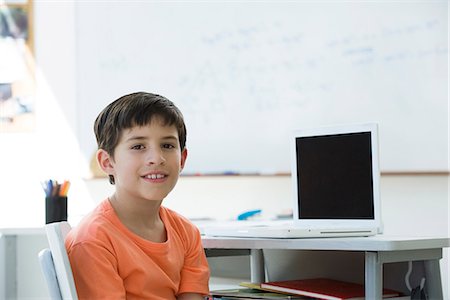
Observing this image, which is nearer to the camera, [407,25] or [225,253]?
[225,253]

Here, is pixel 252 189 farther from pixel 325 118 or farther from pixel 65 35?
pixel 65 35

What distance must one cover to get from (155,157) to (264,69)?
1946 mm

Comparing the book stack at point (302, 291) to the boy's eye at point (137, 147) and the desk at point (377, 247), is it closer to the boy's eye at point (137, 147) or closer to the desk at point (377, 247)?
the desk at point (377, 247)

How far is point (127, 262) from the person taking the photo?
4.87ft

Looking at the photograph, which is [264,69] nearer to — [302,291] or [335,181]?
[335,181]

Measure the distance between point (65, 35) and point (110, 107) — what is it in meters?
1.93

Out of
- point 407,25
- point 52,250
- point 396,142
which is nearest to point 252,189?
point 396,142

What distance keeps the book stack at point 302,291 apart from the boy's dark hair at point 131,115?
1.26ft

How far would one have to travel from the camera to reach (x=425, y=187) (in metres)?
3.32

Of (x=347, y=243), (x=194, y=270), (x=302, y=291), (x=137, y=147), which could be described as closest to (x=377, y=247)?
(x=347, y=243)

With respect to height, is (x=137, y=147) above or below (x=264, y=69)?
below

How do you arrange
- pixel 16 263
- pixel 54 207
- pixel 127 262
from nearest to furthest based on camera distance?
pixel 127 262
pixel 54 207
pixel 16 263

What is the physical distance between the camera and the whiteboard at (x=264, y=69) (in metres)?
3.33

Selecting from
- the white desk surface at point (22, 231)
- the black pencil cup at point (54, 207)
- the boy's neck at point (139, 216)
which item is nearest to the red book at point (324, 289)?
the boy's neck at point (139, 216)
